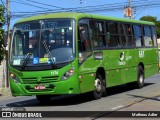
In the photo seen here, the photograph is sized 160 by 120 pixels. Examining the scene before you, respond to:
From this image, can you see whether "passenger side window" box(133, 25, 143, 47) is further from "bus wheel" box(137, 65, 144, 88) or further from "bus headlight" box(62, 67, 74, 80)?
"bus headlight" box(62, 67, 74, 80)

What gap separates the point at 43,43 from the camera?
14703 millimetres

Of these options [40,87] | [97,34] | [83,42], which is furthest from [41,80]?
[97,34]

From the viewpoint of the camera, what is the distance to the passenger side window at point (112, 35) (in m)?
17.5

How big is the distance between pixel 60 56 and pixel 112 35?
3.96 metres

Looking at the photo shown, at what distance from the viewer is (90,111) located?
41.5 feet

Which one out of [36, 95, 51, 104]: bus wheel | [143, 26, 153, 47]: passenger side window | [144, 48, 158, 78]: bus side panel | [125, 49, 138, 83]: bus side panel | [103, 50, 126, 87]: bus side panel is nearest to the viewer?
[36, 95, 51, 104]: bus wheel

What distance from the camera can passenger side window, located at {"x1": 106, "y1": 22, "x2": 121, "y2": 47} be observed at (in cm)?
1748

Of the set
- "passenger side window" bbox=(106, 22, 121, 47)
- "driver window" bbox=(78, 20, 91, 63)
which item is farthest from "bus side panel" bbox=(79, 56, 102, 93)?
"passenger side window" bbox=(106, 22, 121, 47)

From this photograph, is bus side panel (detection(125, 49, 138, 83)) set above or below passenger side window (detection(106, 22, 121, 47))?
below

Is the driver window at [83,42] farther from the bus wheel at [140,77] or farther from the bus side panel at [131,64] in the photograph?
the bus wheel at [140,77]

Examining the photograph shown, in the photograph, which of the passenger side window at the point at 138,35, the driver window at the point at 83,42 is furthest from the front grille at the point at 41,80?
the passenger side window at the point at 138,35

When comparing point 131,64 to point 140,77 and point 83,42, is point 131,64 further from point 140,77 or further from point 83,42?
point 83,42

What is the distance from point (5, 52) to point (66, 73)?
726 cm

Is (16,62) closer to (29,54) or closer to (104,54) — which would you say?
(29,54)
